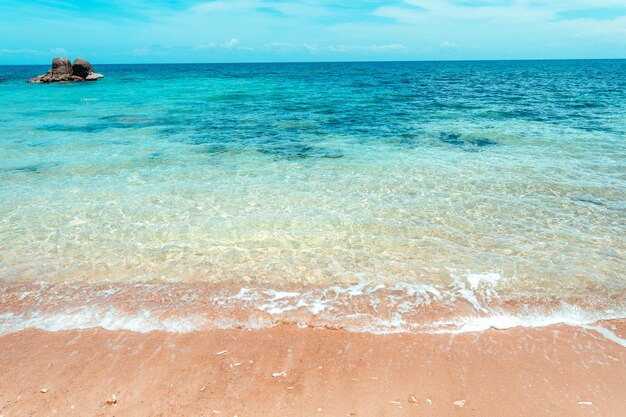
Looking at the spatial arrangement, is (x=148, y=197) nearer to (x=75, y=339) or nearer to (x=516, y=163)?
Result: (x=75, y=339)

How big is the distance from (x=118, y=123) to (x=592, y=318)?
835 inches

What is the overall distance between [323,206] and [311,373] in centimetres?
516

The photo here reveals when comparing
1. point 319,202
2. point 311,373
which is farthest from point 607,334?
point 319,202

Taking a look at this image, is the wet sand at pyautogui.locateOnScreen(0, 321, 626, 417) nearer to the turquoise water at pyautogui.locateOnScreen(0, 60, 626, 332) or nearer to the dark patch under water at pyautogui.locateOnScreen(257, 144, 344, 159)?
the turquoise water at pyautogui.locateOnScreen(0, 60, 626, 332)

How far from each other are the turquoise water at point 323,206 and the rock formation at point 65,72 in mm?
42559

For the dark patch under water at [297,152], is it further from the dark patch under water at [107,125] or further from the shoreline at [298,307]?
the dark patch under water at [107,125]

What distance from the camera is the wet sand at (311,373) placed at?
13.3ft

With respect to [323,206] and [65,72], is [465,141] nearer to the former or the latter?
[323,206]

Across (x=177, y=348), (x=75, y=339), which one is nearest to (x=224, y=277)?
(x=177, y=348)

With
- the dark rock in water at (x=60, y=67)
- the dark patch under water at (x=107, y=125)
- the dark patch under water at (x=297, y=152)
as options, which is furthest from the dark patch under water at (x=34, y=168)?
the dark rock in water at (x=60, y=67)

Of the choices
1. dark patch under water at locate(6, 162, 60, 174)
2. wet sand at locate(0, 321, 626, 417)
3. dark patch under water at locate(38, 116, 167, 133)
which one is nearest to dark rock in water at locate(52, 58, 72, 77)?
dark patch under water at locate(38, 116, 167, 133)

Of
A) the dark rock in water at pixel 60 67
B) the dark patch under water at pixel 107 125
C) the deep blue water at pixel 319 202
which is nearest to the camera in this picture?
the deep blue water at pixel 319 202

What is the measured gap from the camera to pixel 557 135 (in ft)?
53.0

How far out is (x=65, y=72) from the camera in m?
54.0
